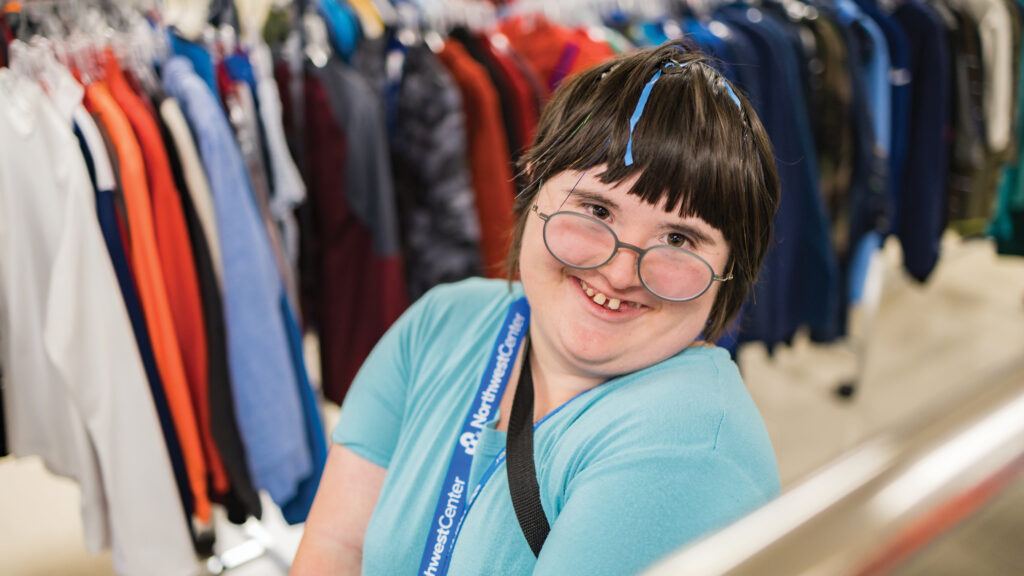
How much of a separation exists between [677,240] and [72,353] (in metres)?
1.12

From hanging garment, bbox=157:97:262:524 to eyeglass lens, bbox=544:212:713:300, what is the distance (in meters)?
0.89

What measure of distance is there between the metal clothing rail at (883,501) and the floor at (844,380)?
1.59 m

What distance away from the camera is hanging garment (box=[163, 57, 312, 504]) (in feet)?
4.59

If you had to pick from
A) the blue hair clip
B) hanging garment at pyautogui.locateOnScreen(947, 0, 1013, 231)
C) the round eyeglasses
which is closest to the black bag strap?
the round eyeglasses

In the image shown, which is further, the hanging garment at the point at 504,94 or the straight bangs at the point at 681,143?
the hanging garment at the point at 504,94

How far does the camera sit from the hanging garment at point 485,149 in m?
1.74

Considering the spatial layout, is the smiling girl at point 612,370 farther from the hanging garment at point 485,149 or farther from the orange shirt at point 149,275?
the hanging garment at point 485,149

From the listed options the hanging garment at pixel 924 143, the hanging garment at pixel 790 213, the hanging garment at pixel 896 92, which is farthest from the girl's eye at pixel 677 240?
the hanging garment at pixel 924 143

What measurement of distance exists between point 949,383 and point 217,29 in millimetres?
2806

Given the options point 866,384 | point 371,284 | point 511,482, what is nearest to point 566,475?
point 511,482

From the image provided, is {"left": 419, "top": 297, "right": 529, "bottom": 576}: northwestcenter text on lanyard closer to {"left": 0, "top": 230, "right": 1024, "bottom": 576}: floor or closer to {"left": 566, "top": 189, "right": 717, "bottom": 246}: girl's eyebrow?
{"left": 566, "top": 189, "right": 717, "bottom": 246}: girl's eyebrow

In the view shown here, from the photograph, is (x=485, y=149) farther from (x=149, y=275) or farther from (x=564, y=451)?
(x=564, y=451)

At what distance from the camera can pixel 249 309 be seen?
1438 mm

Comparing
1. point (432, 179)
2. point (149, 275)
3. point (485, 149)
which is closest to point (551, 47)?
point (485, 149)
